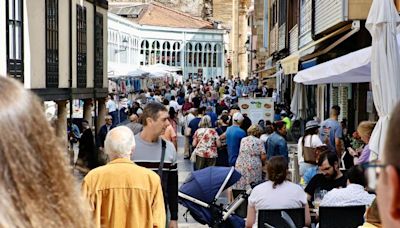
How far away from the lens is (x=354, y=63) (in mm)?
10680

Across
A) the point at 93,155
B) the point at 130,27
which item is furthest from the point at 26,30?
the point at 130,27

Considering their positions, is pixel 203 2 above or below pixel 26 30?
above

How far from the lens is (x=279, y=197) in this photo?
7.98 metres

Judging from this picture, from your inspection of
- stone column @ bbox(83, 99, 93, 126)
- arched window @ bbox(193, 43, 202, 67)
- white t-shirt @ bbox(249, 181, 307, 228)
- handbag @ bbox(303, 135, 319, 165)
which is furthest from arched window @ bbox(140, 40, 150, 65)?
white t-shirt @ bbox(249, 181, 307, 228)

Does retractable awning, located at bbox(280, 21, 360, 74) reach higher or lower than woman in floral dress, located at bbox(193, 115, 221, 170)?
higher

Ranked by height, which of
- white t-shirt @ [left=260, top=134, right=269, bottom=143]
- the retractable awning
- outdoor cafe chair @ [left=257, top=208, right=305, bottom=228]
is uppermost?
the retractable awning

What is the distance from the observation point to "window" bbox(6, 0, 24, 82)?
1309 cm

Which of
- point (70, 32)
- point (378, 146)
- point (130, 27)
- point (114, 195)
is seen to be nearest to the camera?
point (114, 195)

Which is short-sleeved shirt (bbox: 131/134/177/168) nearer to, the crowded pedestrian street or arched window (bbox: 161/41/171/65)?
the crowded pedestrian street

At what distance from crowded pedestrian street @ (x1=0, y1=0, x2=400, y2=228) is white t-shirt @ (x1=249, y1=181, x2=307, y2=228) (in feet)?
0.03

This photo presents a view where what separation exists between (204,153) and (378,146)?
6617 mm

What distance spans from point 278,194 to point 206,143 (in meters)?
7.05

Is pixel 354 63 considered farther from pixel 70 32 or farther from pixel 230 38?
pixel 230 38

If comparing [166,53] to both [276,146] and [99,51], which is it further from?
[276,146]
